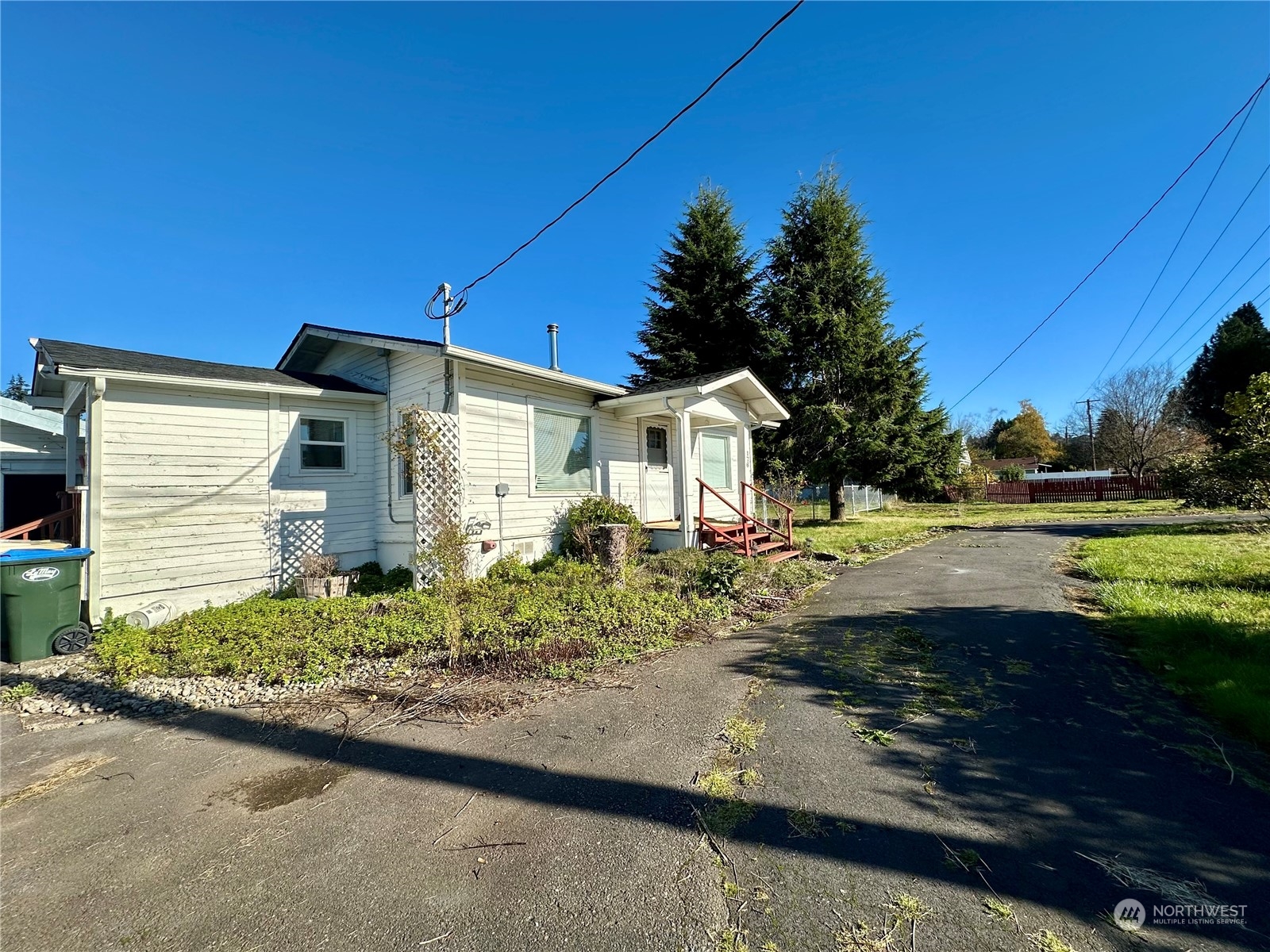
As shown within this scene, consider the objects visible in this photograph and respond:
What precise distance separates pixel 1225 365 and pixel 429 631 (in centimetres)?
3998

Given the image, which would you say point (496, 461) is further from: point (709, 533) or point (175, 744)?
point (175, 744)

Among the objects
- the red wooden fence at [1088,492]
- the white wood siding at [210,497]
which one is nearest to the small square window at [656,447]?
the white wood siding at [210,497]

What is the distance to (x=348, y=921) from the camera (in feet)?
6.49

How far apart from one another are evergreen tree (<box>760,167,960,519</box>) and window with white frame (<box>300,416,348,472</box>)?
1380 centimetres

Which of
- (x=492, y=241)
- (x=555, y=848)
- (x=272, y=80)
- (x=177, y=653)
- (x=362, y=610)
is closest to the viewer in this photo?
(x=555, y=848)

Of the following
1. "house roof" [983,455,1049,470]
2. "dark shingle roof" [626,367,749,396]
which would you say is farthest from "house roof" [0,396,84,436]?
"house roof" [983,455,1049,470]

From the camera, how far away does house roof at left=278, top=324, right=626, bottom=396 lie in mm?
7551

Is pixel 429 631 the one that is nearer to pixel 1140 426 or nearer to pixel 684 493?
pixel 684 493

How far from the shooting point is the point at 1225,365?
2614 cm

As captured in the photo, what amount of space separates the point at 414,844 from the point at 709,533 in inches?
326

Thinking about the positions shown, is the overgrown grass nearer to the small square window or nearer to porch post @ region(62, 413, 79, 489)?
the small square window

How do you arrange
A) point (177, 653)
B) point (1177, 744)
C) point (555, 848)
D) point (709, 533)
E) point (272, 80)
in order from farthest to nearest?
point (709, 533)
point (272, 80)
point (177, 653)
point (1177, 744)
point (555, 848)

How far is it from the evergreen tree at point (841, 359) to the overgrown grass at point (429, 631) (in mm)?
12024

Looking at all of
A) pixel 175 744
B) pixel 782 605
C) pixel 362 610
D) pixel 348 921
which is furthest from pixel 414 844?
pixel 782 605
